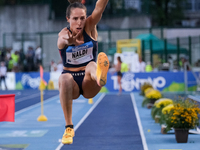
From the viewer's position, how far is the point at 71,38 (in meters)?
5.59

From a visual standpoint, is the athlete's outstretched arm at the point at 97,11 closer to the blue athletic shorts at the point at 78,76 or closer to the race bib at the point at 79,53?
the race bib at the point at 79,53

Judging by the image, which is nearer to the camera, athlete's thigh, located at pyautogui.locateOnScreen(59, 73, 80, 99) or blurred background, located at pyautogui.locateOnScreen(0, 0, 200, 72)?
athlete's thigh, located at pyautogui.locateOnScreen(59, 73, 80, 99)

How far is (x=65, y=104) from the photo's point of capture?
6027mm

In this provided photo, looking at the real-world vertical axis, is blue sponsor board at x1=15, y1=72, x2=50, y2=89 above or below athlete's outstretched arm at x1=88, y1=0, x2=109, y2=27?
below

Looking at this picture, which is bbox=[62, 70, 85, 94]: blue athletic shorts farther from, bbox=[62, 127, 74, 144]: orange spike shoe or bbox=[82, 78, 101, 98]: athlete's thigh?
bbox=[62, 127, 74, 144]: orange spike shoe

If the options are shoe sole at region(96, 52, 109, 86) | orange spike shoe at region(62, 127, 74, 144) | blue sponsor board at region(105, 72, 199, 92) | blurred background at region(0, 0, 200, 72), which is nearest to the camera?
shoe sole at region(96, 52, 109, 86)

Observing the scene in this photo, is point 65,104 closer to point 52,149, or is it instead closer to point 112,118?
point 52,149

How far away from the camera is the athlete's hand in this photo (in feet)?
18.1

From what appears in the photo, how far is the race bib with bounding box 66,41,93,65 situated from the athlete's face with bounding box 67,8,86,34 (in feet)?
0.79

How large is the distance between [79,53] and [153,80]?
19.0 metres

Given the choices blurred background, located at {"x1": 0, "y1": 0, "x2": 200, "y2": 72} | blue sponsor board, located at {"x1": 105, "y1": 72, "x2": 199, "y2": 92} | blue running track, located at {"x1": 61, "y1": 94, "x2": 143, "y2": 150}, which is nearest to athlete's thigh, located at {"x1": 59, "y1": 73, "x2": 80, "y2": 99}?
blue running track, located at {"x1": 61, "y1": 94, "x2": 143, "y2": 150}

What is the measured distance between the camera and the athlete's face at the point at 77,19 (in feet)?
18.9

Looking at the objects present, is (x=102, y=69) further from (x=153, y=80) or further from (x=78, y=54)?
(x=153, y=80)

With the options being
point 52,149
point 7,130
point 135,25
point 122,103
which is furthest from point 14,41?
point 52,149
